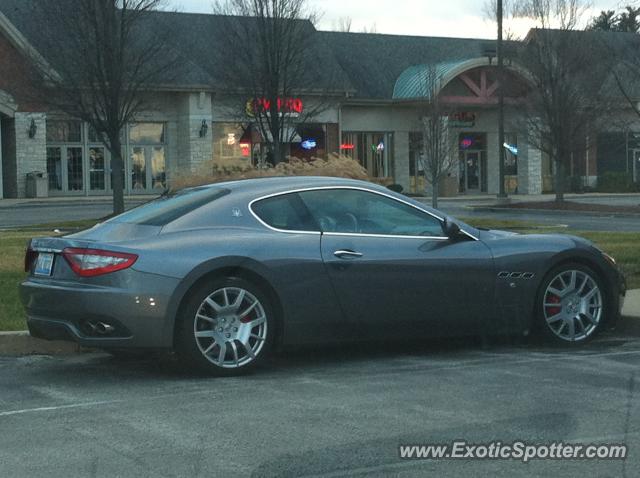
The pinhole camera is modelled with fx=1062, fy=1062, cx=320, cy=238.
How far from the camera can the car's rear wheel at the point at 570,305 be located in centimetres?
833

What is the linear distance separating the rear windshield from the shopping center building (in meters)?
25.2

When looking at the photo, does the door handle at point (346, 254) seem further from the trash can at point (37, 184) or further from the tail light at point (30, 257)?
the trash can at point (37, 184)

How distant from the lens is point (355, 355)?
8289mm

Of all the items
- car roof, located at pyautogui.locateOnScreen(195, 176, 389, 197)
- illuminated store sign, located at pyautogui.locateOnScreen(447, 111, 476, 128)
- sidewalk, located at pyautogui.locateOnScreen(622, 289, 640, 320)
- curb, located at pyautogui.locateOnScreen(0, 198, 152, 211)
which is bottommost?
sidewalk, located at pyautogui.locateOnScreen(622, 289, 640, 320)

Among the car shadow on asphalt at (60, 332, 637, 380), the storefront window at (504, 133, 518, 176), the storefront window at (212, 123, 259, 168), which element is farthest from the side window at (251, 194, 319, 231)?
the storefront window at (504, 133, 518, 176)

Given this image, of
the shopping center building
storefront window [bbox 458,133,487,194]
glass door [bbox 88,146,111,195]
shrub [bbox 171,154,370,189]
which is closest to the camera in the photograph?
shrub [bbox 171,154,370,189]

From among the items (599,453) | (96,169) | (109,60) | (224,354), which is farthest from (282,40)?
(599,453)

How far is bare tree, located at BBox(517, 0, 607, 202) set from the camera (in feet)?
108

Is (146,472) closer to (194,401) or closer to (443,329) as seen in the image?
(194,401)

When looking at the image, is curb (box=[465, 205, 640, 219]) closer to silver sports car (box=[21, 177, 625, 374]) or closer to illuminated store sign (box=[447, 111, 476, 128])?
illuminated store sign (box=[447, 111, 476, 128])

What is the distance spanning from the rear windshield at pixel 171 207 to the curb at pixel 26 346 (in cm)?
125

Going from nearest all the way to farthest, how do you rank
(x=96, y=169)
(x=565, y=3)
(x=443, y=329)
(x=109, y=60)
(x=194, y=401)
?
(x=194, y=401) → (x=443, y=329) → (x=109, y=60) → (x=565, y=3) → (x=96, y=169)

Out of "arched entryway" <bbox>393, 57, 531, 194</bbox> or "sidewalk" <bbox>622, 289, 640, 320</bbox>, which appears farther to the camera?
"arched entryway" <bbox>393, 57, 531, 194</bbox>

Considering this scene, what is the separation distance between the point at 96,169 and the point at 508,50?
57.5ft
